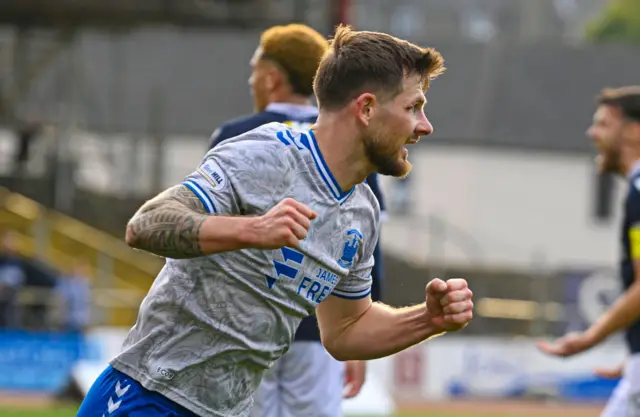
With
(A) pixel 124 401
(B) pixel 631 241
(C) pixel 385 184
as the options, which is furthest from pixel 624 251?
(C) pixel 385 184

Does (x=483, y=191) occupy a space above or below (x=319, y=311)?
below

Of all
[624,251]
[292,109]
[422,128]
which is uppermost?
[422,128]

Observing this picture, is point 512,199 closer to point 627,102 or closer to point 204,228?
point 627,102

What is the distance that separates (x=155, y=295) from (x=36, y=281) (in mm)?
17384

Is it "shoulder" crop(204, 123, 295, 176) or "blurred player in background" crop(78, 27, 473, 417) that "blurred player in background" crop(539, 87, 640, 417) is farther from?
"shoulder" crop(204, 123, 295, 176)

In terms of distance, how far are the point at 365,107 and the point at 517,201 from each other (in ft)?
136

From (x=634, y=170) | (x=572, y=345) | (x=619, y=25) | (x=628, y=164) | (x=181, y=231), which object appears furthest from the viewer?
(x=619, y=25)

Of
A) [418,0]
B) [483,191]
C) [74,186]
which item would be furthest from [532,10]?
[74,186]

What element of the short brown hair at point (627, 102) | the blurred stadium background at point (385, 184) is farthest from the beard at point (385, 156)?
the blurred stadium background at point (385, 184)

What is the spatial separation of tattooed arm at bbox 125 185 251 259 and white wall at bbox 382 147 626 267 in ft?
132

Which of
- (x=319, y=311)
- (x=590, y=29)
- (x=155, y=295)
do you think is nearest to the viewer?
(x=155, y=295)

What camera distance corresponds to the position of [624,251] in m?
7.23

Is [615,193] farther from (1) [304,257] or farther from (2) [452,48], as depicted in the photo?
(1) [304,257]

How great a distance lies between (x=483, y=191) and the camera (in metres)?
45.2
